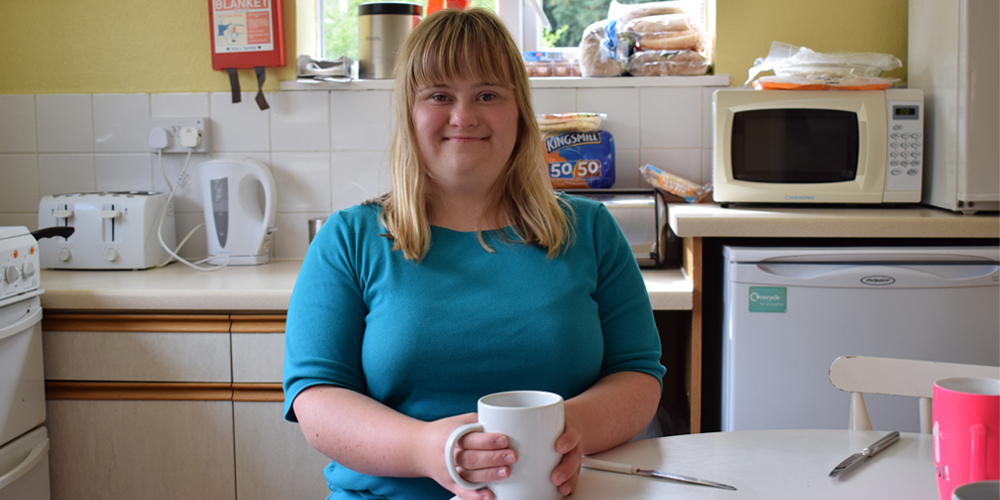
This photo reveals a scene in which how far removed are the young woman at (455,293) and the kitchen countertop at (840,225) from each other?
672mm

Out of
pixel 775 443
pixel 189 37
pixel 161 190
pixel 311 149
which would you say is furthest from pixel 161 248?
pixel 775 443

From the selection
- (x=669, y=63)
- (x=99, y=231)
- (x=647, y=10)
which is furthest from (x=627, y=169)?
(x=99, y=231)

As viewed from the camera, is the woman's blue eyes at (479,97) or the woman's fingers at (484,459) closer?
the woman's fingers at (484,459)

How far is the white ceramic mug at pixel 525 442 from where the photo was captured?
60 centimetres

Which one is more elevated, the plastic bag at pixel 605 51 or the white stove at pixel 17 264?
the plastic bag at pixel 605 51

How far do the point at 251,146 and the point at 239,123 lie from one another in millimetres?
75

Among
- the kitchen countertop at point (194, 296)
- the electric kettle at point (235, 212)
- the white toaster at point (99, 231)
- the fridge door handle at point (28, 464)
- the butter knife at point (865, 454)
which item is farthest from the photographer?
the electric kettle at point (235, 212)

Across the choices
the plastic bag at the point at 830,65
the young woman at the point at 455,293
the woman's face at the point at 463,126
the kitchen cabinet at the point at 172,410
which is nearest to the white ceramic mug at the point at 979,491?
the young woman at the point at 455,293

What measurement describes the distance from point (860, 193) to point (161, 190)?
193cm

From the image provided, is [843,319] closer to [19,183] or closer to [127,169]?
[127,169]

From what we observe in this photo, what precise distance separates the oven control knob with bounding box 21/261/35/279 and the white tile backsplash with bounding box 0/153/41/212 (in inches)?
30.2

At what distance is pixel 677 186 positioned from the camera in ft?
6.76

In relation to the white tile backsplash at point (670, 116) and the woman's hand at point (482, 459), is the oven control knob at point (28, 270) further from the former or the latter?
the white tile backsplash at point (670, 116)

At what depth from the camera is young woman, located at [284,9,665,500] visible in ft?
2.91
